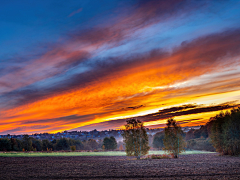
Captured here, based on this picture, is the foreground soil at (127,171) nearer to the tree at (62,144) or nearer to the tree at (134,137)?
the tree at (134,137)

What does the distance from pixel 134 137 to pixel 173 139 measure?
449 inches

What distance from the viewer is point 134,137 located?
52.8 metres

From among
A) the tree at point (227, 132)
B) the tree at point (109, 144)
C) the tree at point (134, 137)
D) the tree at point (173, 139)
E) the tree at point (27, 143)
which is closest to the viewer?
the tree at point (134, 137)

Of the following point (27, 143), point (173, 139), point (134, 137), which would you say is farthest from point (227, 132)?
point (27, 143)

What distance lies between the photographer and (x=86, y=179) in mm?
20984

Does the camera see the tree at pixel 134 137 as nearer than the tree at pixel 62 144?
Yes

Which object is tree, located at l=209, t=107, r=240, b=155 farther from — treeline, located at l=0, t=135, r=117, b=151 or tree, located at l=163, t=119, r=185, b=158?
treeline, located at l=0, t=135, r=117, b=151

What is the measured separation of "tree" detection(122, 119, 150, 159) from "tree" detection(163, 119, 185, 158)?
702 centimetres

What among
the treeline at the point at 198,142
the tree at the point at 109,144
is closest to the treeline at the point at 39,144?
the tree at the point at 109,144

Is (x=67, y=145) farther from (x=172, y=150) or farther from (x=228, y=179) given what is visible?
(x=228, y=179)

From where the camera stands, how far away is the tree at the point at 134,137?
172ft

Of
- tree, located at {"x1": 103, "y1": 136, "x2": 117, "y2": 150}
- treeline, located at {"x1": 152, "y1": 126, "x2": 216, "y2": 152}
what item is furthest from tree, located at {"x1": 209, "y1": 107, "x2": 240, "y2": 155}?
tree, located at {"x1": 103, "y1": 136, "x2": 117, "y2": 150}

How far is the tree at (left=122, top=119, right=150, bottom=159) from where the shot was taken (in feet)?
172

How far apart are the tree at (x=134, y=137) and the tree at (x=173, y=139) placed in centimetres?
702
